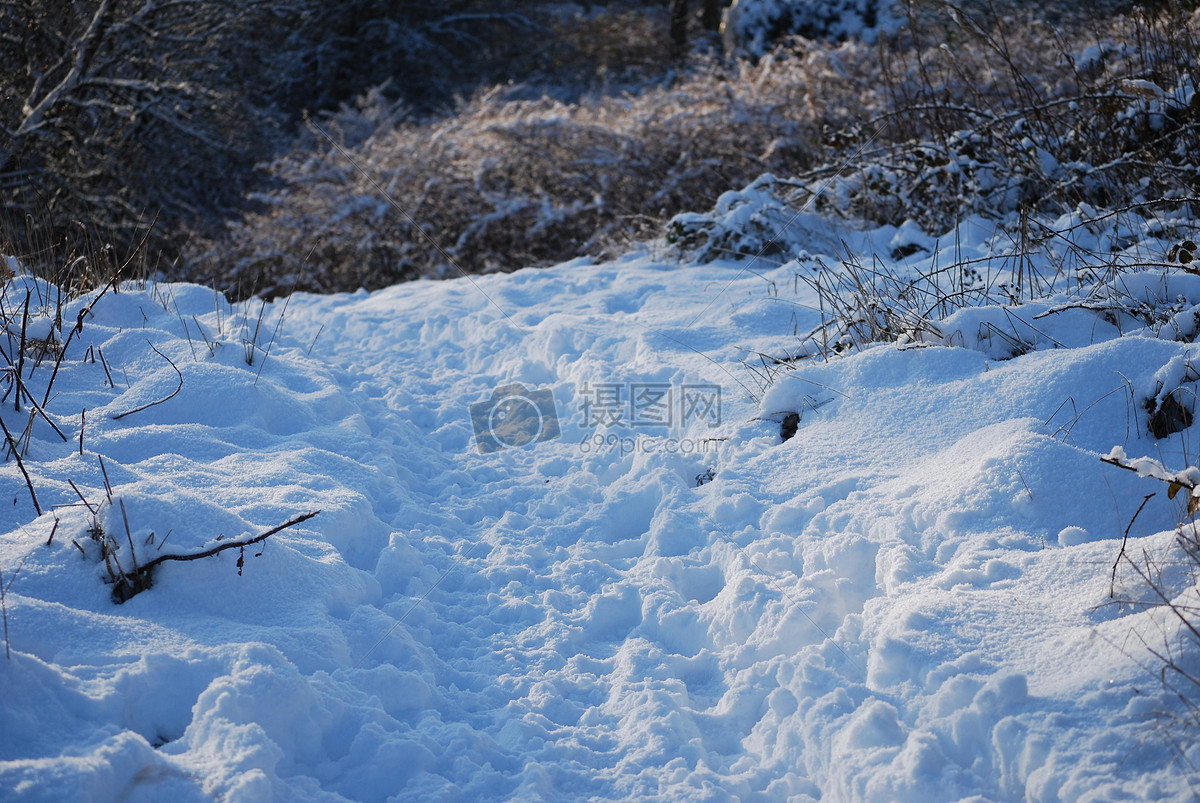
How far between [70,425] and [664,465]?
2390 millimetres

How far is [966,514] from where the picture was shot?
2449mm

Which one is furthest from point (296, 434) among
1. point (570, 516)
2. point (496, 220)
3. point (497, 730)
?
point (496, 220)

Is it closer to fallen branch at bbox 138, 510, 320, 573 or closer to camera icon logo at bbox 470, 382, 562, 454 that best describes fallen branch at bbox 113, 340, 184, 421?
fallen branch at bbox 138, 510, 320, 573

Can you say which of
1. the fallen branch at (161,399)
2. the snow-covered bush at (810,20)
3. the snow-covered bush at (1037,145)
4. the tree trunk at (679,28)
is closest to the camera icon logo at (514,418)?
the fallen branch at (161,399)

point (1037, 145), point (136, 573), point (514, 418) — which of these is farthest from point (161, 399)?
point (1037, 145)

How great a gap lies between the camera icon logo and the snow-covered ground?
0.09 feet

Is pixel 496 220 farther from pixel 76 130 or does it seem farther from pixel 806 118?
pixel 76 130

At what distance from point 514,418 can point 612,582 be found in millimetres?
1439

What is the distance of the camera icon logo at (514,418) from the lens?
12.5 ft

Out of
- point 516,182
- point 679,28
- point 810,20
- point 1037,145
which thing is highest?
point 679,28

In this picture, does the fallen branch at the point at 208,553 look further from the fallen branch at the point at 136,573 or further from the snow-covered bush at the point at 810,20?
the snow-covered bush at the point at 810,20

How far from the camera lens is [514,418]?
398 cm

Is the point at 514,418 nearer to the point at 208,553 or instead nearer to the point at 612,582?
the point at 612,582

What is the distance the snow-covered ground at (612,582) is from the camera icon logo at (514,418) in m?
0.03
